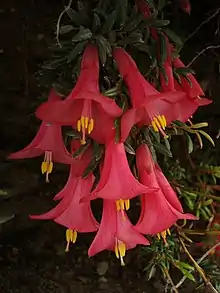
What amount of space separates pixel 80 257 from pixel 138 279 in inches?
5.3

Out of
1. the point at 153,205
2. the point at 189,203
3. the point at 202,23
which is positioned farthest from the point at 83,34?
the point at 189,203

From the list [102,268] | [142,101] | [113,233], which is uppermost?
[142,101]

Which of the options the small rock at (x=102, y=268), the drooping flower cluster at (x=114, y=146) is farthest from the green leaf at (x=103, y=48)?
the small rock at (x=102, y=268)

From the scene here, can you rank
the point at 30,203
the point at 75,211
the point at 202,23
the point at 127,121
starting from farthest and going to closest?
the point at 30,203 < the point at 202,23 < the point at 75,211 < the point at 127,121

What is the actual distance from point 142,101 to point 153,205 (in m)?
0.17

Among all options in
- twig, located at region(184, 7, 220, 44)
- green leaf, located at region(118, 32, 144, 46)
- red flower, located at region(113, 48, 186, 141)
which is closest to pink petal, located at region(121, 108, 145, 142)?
red flower, located at region(113, 48, 186, 141)

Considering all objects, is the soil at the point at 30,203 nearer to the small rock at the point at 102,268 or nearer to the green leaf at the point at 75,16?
the small rock at the point at 102,268

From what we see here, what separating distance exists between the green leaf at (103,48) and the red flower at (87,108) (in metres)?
0.01

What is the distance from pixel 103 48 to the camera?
842mm

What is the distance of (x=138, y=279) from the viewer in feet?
4.54

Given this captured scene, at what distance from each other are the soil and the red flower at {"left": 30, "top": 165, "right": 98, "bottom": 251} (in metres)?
0.35

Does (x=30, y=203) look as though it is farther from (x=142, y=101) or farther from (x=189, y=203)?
(x=142, y=101)

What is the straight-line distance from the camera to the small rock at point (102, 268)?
4.53ft

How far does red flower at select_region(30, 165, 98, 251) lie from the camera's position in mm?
930
